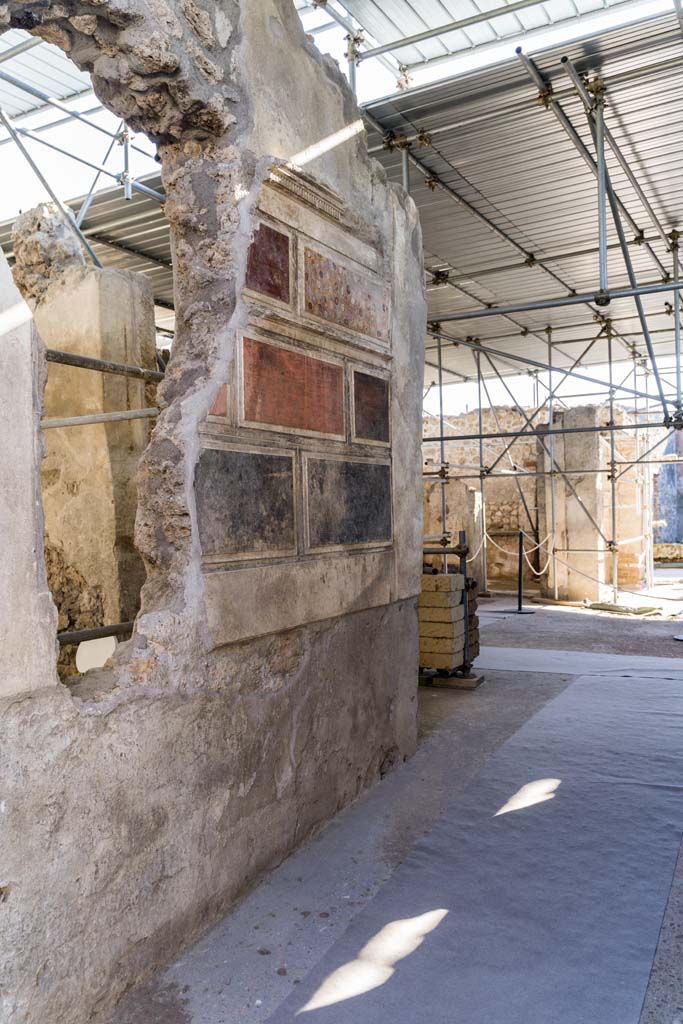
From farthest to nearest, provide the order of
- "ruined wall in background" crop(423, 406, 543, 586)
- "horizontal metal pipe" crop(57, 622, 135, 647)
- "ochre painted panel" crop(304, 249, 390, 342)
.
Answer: "ruined wall in background" crop(423, 406, 543, 586) < "ochre painted panel" crop(304, 249, 390, 342) < "horizontal metal pipe" crop(57, 622, 135, 647)

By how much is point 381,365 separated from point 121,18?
2283mm

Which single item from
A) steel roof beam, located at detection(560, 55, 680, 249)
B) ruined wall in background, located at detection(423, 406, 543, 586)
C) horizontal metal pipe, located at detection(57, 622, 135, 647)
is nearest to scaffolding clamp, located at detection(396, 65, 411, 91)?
steel roof beam, located at detection(560, 55, 680, 249)

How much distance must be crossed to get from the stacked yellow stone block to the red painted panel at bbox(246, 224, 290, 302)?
379 centimetres

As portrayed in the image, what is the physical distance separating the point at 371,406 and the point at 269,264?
117 centimetres

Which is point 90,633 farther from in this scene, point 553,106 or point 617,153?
point 617,153

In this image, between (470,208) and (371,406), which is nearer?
(371,406)

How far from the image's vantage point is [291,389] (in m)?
3.97

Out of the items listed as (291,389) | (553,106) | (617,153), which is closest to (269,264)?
(291,389)

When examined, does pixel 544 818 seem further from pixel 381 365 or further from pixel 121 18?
pixel 121 18

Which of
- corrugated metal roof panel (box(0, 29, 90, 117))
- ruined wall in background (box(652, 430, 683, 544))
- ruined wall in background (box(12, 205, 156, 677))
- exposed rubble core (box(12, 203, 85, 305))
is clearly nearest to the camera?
ruined wall in background (box(12, 205, 156, 677))

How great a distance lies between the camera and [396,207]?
504 cm

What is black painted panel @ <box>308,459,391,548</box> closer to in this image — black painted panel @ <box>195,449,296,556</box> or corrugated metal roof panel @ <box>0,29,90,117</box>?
black painted panel @ <box>195,449,296,556</box>

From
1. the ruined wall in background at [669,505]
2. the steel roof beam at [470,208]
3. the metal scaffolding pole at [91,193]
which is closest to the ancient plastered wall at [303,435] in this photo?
the steel roof beam at [470,208]

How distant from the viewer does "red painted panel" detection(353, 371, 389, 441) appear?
4.58m
